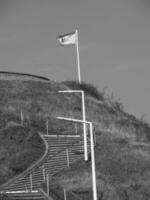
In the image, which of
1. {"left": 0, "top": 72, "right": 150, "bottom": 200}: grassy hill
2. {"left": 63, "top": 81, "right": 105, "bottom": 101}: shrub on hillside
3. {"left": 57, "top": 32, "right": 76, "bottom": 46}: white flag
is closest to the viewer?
{"left": 0, "top": 72, "right": 150, "bottom": 200}: grassy hill

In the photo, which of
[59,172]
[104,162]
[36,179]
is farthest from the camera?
[104,162]

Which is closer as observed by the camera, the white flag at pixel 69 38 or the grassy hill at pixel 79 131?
the grassy hill at pixel 79 131

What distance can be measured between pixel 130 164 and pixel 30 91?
63.8ft

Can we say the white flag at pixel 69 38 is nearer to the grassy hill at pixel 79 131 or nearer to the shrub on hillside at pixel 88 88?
the grassy hill at pixel 79 131

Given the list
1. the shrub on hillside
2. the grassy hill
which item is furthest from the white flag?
the shrub on hillside

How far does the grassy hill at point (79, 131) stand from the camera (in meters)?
48.1

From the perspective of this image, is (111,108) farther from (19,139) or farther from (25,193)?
(25,193)

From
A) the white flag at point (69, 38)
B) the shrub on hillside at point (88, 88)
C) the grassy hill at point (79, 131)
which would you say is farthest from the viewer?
the shrub on hillside at point (88, 88)

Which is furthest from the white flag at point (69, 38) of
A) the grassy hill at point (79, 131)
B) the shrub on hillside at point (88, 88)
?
the shrub on hillside at point (88, 88)

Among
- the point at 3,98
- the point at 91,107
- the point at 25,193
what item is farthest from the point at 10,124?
the point at 25,193

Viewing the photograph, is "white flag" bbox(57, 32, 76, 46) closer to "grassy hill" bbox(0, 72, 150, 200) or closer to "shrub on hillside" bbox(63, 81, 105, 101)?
"grassy hill" bbox(0, 72, 150, 200)

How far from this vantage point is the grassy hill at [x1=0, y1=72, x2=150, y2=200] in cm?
4809

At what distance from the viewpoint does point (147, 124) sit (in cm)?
7538

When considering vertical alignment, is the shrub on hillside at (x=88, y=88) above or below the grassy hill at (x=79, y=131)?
above
